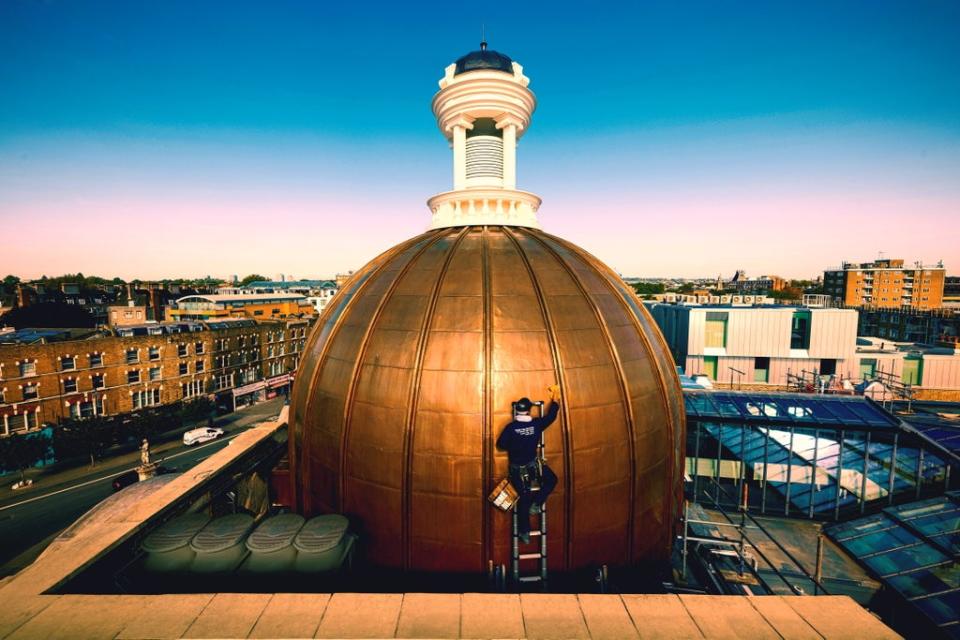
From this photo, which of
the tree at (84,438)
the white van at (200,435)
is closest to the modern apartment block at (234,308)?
the white van at (200,435)

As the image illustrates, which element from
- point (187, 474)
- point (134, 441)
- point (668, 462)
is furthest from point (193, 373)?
point (668, 462)

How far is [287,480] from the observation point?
14.9 m

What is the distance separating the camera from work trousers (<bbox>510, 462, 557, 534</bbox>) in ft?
31.9

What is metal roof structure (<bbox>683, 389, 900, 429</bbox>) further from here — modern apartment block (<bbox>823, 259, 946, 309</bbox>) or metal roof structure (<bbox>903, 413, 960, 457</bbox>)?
modern apartment block (<bbox>823, 259, 946, 309</bbox>)

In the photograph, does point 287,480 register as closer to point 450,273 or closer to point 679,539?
point 450,273

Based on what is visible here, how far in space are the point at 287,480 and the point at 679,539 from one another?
47.6 ft

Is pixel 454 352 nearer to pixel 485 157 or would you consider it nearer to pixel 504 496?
pixel 504 496

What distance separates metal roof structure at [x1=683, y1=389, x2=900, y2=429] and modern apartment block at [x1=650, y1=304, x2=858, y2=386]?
18.6 m

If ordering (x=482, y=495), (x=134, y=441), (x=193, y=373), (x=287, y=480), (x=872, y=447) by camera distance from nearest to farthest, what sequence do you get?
(x=482, y=495) < (x=287, y=480) < (x=872, y=447) < (x=134, y=441) < (x=193, y=373)

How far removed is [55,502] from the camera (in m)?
31.5

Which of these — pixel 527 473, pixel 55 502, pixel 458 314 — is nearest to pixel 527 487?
pixel 527 473

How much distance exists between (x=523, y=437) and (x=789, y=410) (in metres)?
19.5

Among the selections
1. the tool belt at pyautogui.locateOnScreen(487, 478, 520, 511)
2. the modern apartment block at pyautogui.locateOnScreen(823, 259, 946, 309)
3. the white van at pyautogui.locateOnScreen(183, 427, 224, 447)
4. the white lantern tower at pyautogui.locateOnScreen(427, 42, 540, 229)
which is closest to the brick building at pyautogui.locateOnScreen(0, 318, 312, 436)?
the white van at pyautogui.locateOnScreen(183, 427, 224, 447)

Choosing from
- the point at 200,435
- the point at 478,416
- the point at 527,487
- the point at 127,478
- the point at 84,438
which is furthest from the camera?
the point at 200,435
